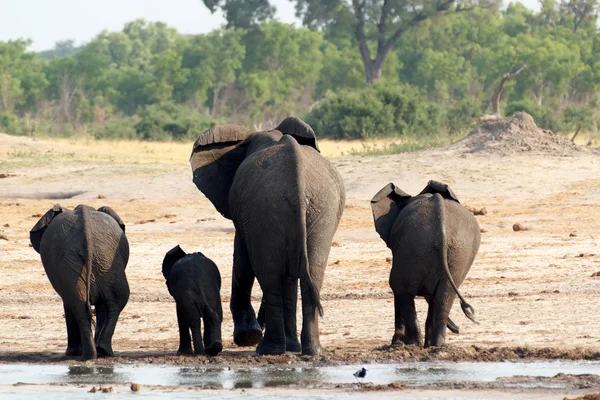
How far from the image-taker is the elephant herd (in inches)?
330

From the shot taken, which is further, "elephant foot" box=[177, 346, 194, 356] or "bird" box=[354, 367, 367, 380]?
"elephant foot" box=[177, 346, 194, 356]

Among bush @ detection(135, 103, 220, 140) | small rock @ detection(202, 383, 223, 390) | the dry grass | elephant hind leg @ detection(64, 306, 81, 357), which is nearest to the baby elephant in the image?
elephant hind leg @ detection(64, 306, 81, 357)

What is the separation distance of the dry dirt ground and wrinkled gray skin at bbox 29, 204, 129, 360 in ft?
1.04

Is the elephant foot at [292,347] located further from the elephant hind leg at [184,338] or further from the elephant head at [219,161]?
the elephant head at [219,161]

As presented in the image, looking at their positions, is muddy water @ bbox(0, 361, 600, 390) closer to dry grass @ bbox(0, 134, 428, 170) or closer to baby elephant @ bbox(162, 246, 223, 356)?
baby elephant @ bbox(162, 246, 223, 356)

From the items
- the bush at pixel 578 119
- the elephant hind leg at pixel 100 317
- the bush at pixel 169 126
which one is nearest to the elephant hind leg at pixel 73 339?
the elephant hind leg at pixel 100 317

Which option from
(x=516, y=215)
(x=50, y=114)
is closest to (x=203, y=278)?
(x=516, y=215)

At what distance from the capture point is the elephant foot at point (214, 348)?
863 centimetres

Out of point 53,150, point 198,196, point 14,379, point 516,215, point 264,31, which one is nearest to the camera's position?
point 14,379

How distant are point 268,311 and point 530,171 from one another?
530 inches

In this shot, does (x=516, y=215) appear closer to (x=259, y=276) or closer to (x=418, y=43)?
(x=259, y=276)

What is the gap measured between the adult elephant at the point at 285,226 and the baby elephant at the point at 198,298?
0.98 ft

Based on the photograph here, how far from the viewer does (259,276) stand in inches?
335

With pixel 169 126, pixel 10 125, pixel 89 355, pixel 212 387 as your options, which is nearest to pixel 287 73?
pixel 169 126
